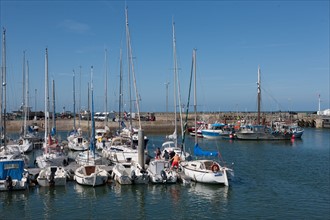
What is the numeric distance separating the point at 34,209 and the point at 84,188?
4818 mm

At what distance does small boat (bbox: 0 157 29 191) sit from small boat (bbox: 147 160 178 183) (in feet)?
27.0

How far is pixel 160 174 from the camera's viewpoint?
27.2m

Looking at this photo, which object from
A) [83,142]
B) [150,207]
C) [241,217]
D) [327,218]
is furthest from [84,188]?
[83,142]

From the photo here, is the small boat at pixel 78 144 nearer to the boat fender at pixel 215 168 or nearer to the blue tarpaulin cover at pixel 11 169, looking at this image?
the blue tarpaulin cover at pixel 11 169

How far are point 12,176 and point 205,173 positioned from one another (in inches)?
492

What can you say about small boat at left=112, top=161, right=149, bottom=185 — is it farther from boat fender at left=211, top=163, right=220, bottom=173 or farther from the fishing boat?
the fishing boat

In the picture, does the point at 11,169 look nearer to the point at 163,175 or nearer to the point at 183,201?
the point at 163,175

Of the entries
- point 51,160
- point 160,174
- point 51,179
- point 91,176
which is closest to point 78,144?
point 51,160

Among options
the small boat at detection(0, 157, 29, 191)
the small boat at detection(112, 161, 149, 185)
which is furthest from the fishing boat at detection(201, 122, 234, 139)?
the small boat at detection(0, 157, 29, 191)

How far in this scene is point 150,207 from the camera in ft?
73.6

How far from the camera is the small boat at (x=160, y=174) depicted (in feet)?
88.6

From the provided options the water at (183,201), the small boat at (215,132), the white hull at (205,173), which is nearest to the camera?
the water at (183,201)

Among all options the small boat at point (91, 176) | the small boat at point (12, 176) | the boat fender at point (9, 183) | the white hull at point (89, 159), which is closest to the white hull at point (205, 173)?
the small boat at point (91, 176)

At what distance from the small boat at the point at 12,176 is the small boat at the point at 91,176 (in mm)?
3351
